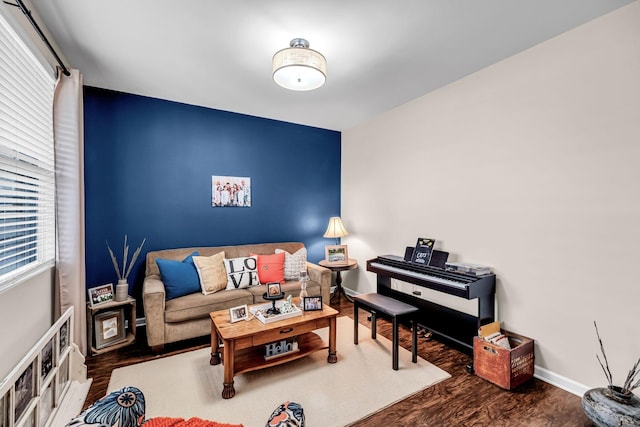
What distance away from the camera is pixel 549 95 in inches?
88.6

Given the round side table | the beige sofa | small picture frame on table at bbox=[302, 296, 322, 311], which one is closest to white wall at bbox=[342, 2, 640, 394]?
the round side table

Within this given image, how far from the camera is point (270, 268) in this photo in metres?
3.51

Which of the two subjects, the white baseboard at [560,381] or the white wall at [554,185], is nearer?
the white wall at [554,185]

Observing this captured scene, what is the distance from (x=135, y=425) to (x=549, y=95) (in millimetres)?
3250

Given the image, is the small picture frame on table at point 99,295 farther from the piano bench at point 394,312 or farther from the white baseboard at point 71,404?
the piano bench at point 394,312

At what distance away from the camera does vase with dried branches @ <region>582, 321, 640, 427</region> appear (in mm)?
1610

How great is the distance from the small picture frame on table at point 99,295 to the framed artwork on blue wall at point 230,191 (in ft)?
4.73

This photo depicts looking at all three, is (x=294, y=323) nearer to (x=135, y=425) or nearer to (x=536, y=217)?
(x=135, y=425)

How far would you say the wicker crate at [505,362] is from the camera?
2.12 meters

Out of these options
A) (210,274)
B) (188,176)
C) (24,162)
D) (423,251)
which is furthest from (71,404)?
(423,251)

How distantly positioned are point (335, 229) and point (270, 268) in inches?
48.7

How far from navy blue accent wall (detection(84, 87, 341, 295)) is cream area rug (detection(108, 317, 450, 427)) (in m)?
1.36

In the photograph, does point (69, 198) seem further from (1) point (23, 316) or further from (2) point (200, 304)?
(2) point (200, 304)

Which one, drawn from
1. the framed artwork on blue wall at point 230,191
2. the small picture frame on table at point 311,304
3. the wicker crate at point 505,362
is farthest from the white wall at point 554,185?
the framed artwork on blue wall at point 230,191
